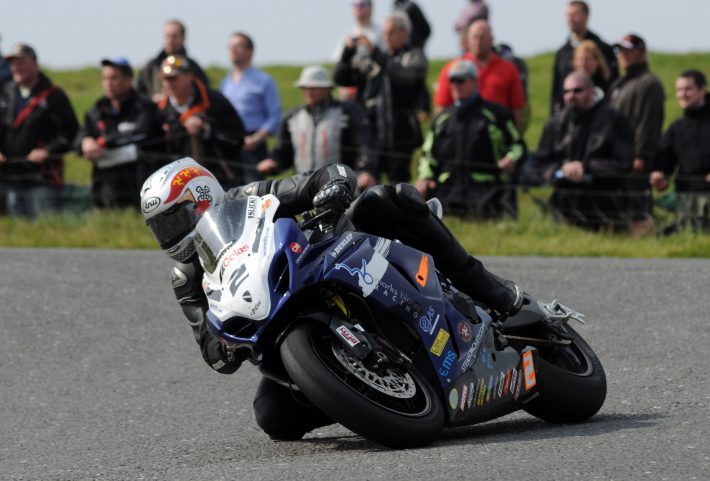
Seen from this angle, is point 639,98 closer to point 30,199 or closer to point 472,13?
point 472,13

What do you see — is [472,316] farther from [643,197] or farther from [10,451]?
[643,197]

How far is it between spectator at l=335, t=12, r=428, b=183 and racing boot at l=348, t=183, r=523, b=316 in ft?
21.2

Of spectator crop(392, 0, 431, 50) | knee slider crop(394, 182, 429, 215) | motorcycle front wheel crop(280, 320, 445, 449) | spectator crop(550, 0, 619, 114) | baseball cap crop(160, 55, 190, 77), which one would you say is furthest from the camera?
spectator crop(392, 0, 431, 50)

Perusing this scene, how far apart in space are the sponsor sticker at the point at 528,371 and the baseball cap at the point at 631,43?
6.76m

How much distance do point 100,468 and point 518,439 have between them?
171cm

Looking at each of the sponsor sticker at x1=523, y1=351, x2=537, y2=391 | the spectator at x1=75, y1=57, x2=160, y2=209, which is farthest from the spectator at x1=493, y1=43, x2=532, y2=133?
the sponsor sticker at x1=523, y1=351, x2=537, y2=391

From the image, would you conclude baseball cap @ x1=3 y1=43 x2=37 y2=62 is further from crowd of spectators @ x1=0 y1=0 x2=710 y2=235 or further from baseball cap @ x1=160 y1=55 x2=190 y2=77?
baseball cap @ x1=160 y1=55 x2=190 y2=77

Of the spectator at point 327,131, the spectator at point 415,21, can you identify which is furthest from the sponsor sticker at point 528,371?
the spectator at point 415,21

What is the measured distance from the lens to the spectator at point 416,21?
15.8 meters

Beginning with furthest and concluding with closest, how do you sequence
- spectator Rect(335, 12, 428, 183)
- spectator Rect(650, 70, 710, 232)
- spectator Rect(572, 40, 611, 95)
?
spectator Rect(335, 12, 428, 183)
spectator Rect(572, 40, 611, 95)
spectator Rect(650, 70, 710, 232)

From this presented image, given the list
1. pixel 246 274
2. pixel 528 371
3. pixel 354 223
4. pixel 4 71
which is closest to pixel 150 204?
pixel 246 274

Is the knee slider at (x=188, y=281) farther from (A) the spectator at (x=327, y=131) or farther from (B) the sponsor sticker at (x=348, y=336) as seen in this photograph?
(A) the spectator at (x=327, y=131)

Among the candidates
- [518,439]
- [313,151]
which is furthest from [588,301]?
[518,439]

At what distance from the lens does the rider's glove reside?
5629mm
